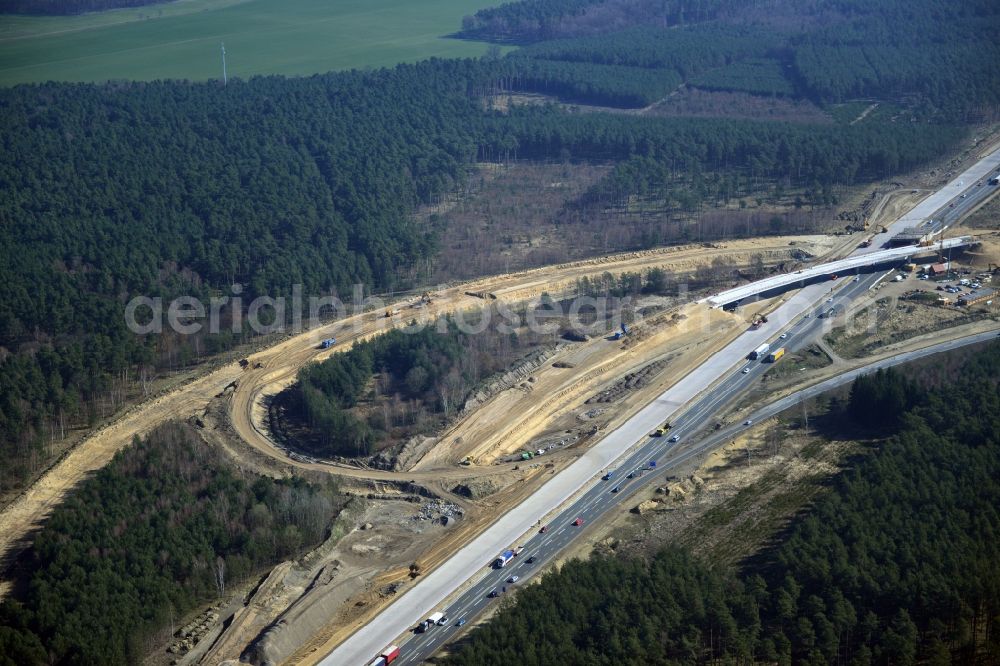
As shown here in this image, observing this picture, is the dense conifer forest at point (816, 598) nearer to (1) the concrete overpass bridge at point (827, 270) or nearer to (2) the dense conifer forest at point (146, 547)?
(2) the dense conifer forest at point (146, 547)

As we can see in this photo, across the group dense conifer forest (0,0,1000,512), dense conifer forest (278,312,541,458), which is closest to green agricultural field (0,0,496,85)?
dense conifer forest (0,0,1000,512)

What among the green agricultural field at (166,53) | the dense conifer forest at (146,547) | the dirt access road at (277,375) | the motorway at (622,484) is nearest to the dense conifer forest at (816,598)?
the motorway at (622,484)

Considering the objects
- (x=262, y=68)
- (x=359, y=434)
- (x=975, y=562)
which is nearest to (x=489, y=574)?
(x=359, y=434)

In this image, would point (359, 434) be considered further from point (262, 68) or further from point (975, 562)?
point (262, 68)

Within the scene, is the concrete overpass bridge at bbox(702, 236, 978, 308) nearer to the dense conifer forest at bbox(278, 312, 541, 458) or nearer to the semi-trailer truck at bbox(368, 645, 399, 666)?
the dense conifer forest at bbox(278, 312, 541, 458)

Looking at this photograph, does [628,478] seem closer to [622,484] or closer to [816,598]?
[622,484]

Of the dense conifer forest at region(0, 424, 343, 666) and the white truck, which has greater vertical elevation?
the dense conifer forest at region(0, 424, 343, 666)

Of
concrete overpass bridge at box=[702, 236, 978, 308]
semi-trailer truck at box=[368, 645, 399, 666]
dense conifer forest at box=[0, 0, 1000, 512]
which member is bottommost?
semi-trailer truck at box=[368, 645, 399, 666]
